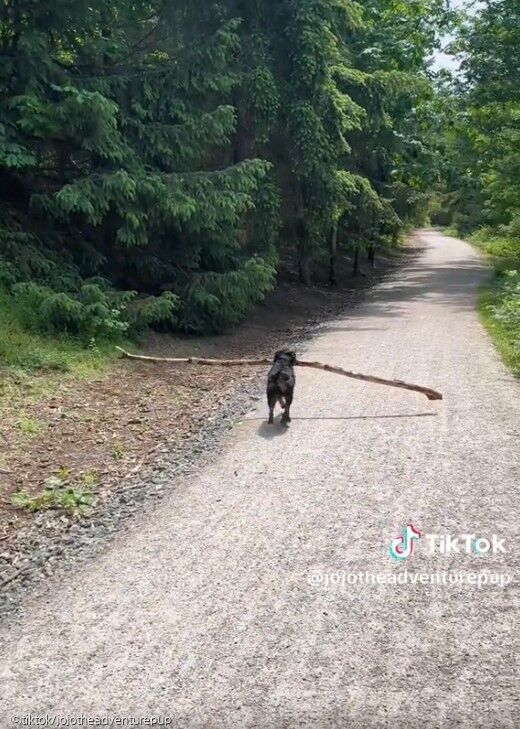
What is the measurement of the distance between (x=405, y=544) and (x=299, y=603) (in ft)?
3.33

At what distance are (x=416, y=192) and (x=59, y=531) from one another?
24.1 m

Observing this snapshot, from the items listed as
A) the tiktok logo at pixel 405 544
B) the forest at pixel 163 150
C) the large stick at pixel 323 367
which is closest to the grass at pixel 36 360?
the forest at pixel 163 150

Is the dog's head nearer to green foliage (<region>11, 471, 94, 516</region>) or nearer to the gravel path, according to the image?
the gravel path

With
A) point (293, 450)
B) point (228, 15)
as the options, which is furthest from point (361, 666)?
point (228, 15)

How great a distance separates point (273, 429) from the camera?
7172 millimetres

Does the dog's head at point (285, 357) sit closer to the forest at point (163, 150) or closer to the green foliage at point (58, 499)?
the green foliage at point (58, 499)

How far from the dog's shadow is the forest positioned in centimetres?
380

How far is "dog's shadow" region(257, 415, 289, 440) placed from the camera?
6967 mm

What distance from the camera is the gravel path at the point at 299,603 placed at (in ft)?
9.88

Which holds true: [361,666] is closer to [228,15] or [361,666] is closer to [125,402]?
[125,402]

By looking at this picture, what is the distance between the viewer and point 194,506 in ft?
17.2

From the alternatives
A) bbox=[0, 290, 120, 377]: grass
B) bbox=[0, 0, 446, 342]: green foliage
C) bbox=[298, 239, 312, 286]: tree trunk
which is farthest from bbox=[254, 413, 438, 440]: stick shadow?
bbox=[298, 239, 312, 286]: tree trunk

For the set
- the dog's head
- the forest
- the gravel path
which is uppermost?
the forest

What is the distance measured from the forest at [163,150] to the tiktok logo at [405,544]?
6.14 m
